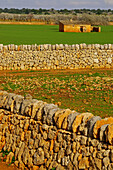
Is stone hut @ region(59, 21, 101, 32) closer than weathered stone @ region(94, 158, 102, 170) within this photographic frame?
No

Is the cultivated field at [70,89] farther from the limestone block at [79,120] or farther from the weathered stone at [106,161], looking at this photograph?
the weathered stone at [106,161]

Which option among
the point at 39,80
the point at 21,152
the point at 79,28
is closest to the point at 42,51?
the point at 39,80

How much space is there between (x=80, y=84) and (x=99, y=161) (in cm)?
1074

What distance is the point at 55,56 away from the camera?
81.6 ft

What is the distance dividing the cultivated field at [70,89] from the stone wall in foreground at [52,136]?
346 cm

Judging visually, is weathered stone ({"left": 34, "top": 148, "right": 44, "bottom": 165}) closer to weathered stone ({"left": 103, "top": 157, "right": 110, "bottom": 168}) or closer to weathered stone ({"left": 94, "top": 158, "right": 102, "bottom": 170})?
weathered stone ({"left": 94, "top": 158, "right": 102, "bottom": 170})

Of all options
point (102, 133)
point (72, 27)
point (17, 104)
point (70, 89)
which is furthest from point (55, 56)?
point (72, 27)

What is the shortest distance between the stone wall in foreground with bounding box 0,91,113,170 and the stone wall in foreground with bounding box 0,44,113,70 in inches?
545

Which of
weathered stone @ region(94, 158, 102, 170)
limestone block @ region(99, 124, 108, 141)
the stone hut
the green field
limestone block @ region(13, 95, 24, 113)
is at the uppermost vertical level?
the stone hut

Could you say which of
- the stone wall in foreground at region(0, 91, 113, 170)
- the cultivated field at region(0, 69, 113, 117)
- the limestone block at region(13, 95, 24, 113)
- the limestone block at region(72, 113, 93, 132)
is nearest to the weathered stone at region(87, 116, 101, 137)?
the stone wall in foreground at region(0, 91, 113, 170)

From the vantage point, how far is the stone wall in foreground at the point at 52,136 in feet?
23.5

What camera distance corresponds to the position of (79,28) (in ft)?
148

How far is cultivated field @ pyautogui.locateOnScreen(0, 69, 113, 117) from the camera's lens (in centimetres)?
1335

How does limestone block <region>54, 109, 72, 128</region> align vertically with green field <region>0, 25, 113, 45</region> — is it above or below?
below
